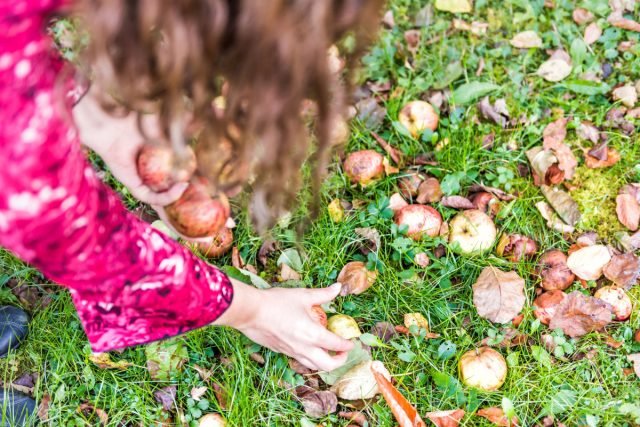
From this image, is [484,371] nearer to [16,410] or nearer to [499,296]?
[499,296]

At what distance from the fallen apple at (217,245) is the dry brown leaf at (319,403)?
52 cm

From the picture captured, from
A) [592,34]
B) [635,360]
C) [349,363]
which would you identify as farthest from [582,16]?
[349,363]

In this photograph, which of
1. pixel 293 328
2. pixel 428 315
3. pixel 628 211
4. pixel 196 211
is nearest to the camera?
pixel 196 211

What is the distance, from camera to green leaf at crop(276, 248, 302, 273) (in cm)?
203

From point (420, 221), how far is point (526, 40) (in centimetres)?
94

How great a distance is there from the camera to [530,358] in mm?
1900

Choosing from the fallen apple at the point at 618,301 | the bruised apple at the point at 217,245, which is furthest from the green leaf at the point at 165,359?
the fallen apple at the point at 618,301

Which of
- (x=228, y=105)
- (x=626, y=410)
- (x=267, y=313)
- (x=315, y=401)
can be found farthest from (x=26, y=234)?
(x=626, y=410)

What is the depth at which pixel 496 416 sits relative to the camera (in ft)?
5.87

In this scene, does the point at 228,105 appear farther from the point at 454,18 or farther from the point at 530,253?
the point at 454,18

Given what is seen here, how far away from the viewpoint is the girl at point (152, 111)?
0.93 m

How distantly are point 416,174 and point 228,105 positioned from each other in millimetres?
1179

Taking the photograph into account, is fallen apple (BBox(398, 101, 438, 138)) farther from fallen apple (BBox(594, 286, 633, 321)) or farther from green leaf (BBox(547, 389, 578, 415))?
green leaf (BBox(547, 389, 578, 415))

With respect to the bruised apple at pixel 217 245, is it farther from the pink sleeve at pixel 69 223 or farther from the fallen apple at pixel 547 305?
the fallen apple at pixel 547 305
